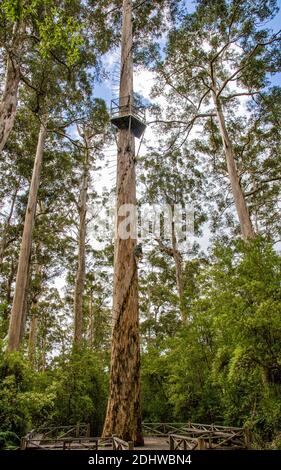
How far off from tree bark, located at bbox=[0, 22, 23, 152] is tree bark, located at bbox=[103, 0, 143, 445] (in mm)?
2436

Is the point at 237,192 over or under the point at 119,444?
over

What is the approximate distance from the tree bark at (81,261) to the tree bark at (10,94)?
6.20 m

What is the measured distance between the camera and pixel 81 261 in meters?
16.0

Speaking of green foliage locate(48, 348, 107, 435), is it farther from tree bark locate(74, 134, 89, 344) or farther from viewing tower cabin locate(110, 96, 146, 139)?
viewing tower cabin locate(110, 96, 146, 139)

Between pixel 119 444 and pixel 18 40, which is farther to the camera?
pixel 18 40

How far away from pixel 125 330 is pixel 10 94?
554 centimetres

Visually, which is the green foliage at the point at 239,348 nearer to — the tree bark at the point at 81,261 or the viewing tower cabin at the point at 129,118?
the viewing tower cabin at the point at 129,118

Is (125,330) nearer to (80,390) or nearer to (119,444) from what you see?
(119,444)

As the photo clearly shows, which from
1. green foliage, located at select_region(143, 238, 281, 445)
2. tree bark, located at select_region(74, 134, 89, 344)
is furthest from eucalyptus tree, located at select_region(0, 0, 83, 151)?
tree bark, located at select_region(74, 134, 89, 344)

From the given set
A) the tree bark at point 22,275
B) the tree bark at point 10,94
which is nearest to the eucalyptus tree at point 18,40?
the tree bark at point 10,94

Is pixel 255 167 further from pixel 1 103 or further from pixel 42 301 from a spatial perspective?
pixel 42 301

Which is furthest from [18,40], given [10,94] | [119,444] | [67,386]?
[67,386]

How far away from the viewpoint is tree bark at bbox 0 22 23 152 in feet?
22.1

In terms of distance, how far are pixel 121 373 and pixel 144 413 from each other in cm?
704
